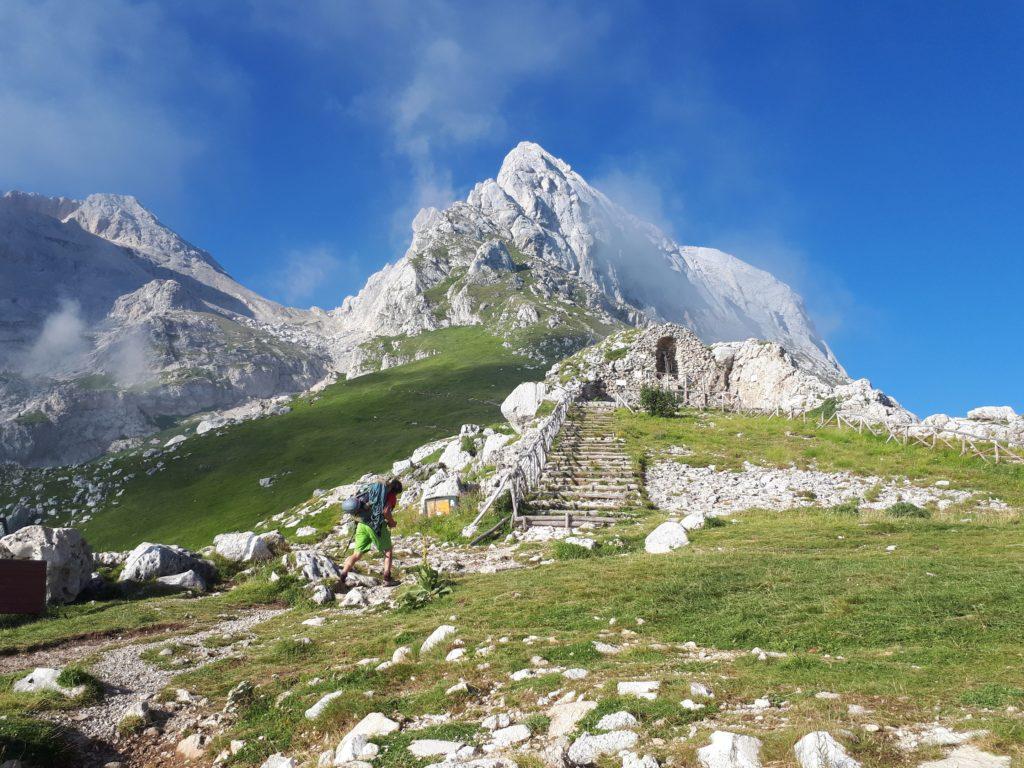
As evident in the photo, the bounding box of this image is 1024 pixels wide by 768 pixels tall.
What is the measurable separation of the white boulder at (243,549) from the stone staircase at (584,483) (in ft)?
39.7

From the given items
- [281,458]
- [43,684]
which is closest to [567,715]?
[43,684]

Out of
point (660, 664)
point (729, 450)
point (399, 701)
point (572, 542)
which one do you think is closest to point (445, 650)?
point (399, 701)

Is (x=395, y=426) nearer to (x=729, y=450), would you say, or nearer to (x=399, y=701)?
(x=729, y=450)

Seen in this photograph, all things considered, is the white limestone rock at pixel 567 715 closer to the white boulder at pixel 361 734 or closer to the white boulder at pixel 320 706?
the white boulder at pixel 361 734

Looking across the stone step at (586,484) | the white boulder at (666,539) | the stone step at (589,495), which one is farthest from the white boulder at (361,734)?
the stone step at (586,484)

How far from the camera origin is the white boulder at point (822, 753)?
4332 mm

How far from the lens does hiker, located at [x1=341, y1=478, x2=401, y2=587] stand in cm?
1786

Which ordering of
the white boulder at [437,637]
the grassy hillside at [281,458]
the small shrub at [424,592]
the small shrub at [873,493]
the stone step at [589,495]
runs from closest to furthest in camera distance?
1. the white boulder at [437,637]
2. the small shrub at [424,592]
3. the small shrub at [873,493]
4. the stone step at [589,495]
5. the grassy hillside at [281,458]

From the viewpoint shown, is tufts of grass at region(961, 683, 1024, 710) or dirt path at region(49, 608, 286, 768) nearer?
tufts of grass at region(961, 683, 1024, 710)

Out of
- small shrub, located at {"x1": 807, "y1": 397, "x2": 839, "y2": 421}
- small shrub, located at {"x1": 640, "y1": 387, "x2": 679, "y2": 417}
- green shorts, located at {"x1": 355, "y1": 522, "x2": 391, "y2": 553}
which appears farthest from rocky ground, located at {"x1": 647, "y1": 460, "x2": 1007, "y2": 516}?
small shrub, located at {"x1": 807, "y1": 397, "x2": 839, "y2": 421}

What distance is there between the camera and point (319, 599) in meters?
16.5

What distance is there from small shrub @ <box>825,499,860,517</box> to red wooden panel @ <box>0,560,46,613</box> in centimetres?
2718

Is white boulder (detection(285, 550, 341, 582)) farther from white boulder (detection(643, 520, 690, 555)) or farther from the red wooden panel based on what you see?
white boulder (detection(643, 520, 690, 555))

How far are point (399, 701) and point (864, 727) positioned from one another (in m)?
5.73
